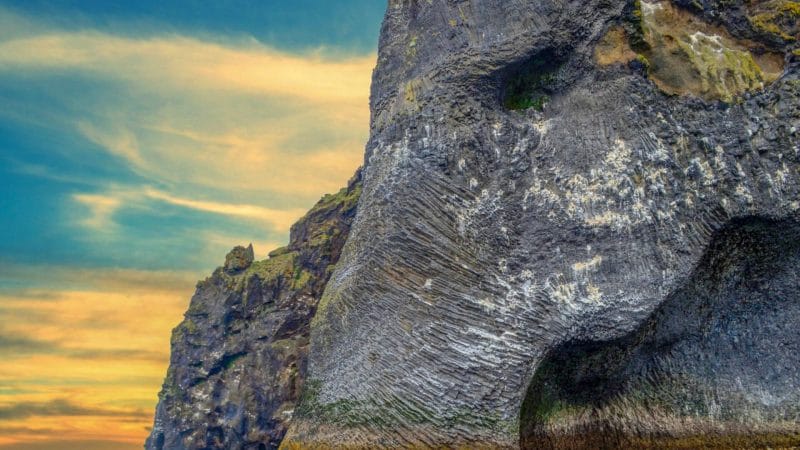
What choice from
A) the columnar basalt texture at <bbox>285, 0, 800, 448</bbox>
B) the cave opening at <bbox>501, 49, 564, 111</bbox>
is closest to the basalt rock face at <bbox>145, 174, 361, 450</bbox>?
the columnar basalt texture at <bbox>285, 0, 800, 448</bbox>

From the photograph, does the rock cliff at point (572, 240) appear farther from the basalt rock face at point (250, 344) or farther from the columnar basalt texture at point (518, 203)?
the basalt rock face at point (250, 344)

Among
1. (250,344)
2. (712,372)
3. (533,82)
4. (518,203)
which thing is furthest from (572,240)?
(250,344)

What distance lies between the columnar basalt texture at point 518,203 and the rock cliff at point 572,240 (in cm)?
4

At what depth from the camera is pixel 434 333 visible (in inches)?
543

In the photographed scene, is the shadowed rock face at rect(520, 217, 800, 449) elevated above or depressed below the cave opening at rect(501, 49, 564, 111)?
below

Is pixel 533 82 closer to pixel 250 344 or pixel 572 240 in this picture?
pixel 572 240

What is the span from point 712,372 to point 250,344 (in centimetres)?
2000

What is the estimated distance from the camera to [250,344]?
99.1ft

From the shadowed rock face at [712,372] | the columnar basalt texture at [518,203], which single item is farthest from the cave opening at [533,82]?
the shadowed rock face at [712,372]

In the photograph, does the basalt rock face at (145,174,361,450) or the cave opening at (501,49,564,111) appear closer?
the cave opening at (501,49,564,111)

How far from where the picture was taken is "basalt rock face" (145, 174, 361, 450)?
28.7 meters

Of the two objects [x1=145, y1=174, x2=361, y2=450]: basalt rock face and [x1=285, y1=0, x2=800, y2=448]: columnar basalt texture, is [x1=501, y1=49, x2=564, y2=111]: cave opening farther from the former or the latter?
[x1=145, y1=174, x2=361, y2=450]: basalt rock face

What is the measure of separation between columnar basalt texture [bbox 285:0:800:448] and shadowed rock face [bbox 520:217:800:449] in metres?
0.27

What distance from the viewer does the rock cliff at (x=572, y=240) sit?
1377 cm
